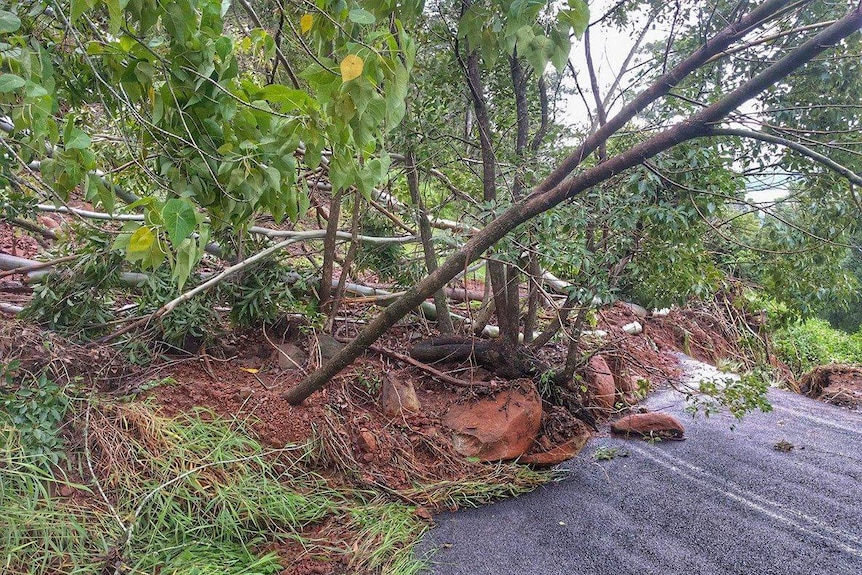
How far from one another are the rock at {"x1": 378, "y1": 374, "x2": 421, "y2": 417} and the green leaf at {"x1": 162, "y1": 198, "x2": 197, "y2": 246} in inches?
78.8

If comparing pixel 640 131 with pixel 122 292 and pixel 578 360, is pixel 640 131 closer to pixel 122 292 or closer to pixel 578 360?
pixel 578 360

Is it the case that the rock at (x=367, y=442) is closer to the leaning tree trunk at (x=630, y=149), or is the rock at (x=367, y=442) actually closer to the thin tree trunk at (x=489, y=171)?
the leaning tree trunk at (x=630, y=149)

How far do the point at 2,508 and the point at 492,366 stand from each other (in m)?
2.36

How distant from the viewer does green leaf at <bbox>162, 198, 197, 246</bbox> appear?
3.59ft

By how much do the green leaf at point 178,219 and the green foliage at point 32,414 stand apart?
1.44 meters

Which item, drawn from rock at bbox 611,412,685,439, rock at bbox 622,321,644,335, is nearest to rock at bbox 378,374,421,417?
rock at bbox 611,412,685,439

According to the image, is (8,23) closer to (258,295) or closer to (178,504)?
(178,504)

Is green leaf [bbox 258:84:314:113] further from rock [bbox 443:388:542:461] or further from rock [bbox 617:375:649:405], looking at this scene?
rock [bbox 617:375:649:405]

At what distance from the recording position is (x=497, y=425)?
292 centimetres

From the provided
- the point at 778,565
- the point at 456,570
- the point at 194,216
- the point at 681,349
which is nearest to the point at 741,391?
the point at 778,565

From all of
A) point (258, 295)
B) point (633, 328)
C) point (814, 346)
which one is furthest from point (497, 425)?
point (814, 346)

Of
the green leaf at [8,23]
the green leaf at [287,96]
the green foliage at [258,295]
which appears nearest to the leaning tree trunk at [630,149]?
the green foliage at [258,295]

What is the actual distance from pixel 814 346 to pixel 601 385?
6.19 m

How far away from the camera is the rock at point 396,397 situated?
2.96 meters
